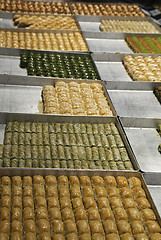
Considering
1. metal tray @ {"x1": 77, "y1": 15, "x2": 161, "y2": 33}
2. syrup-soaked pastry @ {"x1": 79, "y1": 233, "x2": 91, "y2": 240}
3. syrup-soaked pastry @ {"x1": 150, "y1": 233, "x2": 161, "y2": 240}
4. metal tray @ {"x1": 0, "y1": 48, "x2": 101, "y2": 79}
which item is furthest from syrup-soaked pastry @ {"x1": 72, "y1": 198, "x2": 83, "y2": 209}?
metal tray @ {"x1": 77, "y1": 15, "x2": 161, "y2": 33}

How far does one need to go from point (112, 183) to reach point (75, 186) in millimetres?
591

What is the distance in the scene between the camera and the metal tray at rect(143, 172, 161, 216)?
4884 millimetres

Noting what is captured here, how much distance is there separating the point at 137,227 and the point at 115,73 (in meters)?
4.58

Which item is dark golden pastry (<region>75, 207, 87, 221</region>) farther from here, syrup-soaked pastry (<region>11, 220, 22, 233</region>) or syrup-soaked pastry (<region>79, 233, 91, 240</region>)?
syrup-soaked pastry (<region>11, 220, 22, 233</region>)

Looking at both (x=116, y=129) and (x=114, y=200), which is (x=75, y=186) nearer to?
(x=114, y=200)

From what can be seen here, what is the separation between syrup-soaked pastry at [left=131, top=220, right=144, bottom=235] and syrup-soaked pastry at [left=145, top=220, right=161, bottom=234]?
3.5 inches

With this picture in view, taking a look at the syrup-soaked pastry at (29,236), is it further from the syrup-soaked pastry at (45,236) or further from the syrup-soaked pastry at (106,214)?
the syrup-soaked pastry at (106,214)

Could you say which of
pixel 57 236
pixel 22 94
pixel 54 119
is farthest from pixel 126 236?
pixel 22 94

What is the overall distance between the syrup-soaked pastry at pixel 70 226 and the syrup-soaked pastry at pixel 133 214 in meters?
0.82

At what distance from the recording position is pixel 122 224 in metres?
4.09

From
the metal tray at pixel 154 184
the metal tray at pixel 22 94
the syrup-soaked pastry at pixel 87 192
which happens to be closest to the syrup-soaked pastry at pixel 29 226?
the syrup-soaked pastry at pixel 87 192

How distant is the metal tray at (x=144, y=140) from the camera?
17.7 feet

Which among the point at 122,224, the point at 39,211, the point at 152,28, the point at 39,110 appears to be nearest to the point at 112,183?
the point at 122,224

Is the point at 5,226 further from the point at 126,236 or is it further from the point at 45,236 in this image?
the point at 126,236
